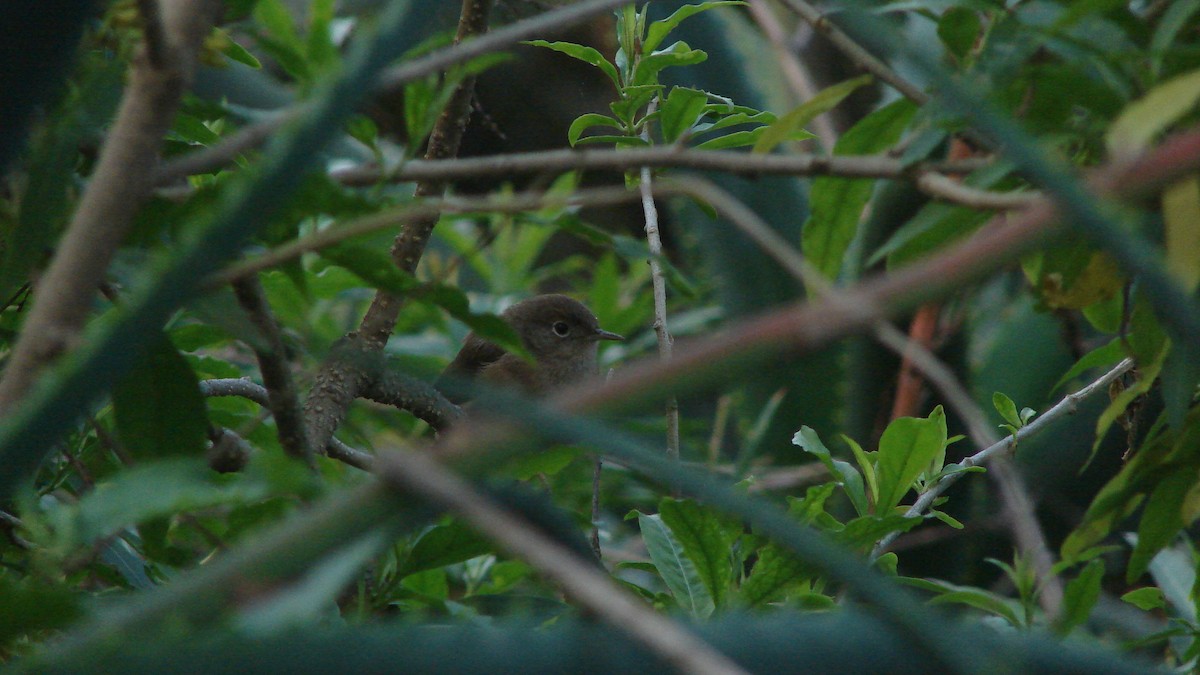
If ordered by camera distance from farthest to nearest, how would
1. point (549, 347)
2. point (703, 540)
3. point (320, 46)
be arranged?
point (549, 347) → point (703, 540) → point (320, 46)

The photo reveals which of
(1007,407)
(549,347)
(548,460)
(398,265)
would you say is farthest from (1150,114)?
(549,347)

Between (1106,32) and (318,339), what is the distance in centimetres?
62

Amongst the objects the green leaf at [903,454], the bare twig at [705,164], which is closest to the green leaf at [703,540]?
the green leaf at [903,454]

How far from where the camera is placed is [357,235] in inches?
32.4

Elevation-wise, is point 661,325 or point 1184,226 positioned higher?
point 1184,226

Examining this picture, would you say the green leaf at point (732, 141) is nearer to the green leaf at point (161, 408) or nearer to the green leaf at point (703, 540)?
the green leaf at point (703, 540)

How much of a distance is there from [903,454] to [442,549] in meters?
0.58

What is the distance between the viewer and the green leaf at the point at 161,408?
0.98 metres

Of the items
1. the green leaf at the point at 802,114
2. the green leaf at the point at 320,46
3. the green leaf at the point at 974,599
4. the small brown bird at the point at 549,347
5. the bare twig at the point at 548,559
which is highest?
the green leaf at the point at 320,46

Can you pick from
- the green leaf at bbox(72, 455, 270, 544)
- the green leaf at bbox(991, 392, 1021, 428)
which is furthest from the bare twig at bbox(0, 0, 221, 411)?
the green leaf at bbox(991, 392, 1021, 428)

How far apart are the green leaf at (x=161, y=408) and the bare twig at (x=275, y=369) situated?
68mm

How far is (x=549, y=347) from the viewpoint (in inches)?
171

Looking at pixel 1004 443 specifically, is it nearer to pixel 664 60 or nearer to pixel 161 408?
pixel 664 60

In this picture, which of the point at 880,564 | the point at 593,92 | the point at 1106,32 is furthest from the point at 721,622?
the point at 593,92
